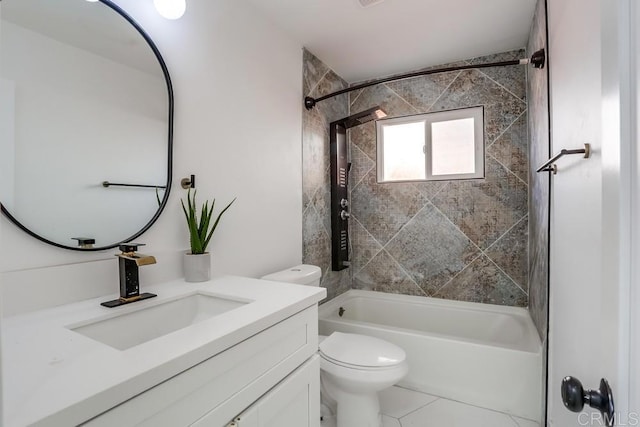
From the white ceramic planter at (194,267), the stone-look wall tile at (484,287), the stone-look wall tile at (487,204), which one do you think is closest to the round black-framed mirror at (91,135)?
the white ceramic planter at (194,267)

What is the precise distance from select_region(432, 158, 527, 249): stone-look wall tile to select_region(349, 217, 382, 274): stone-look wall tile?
67 centimetres

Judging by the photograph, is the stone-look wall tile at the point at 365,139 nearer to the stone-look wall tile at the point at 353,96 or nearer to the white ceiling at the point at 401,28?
the stone-look wall tile at the point at 353,96

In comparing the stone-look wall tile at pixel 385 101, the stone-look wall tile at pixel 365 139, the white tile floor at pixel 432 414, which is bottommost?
the white tile floor at pixel 432 414

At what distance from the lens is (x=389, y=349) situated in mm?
1616

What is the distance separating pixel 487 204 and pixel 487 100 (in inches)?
32.3

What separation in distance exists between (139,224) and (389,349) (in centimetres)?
133

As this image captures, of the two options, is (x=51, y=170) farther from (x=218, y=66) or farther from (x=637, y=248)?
(x=637, y=248)

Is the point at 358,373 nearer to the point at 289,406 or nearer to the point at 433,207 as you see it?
the point at 289,406

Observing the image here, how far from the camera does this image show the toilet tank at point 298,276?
1.69 m

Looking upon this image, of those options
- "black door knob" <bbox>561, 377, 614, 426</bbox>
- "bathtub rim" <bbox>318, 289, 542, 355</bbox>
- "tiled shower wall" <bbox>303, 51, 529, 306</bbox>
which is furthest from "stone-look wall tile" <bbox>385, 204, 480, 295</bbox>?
"black door knob" <bbox>561, 377, 614, 426</bbox>

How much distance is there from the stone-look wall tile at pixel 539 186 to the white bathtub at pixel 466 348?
0.61 ft

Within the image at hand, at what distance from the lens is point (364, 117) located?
2.36 m

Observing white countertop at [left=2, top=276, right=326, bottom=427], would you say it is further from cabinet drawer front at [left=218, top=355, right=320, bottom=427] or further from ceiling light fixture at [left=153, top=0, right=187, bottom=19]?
ceiling light fixture at [left=153, top=0, right=187, bottom=19]

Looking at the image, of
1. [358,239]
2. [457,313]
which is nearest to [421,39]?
[358,239]
